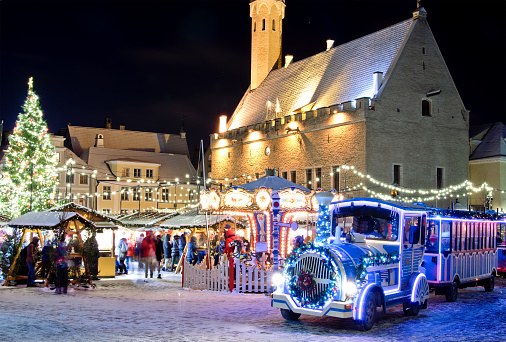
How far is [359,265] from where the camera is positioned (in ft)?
38.1

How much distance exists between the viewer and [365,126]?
1328 inches

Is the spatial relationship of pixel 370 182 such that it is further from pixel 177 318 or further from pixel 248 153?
pixel 177 318

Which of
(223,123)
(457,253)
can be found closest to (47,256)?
(457,253)

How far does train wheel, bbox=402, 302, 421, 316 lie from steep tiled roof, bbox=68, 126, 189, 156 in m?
51.7

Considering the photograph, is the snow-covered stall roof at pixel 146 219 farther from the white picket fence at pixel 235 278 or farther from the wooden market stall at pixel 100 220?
the white picket fence at pixel 235 278

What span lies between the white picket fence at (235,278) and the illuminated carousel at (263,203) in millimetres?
3561

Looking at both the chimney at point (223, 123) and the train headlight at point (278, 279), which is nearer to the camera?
the train headlight at point (278, 279)

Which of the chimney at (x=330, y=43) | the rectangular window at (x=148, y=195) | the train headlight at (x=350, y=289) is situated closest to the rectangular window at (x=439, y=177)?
the chimney at (x=330, y=43)

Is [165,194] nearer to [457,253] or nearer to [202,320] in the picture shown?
[457,253]

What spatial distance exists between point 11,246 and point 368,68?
25.1 metres

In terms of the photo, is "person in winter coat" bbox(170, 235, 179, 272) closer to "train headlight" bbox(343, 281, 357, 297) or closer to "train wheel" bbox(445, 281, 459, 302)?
"train wheel" bbox(445, 281, 459, 302)

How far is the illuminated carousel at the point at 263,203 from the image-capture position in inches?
844

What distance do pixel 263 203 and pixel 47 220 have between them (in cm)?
737

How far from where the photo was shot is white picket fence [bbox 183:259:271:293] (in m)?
17.1
